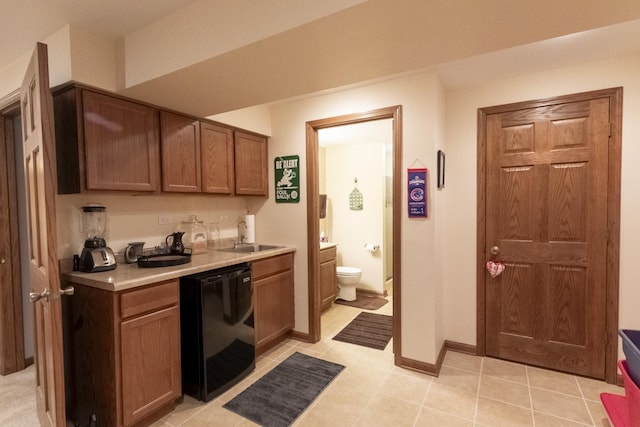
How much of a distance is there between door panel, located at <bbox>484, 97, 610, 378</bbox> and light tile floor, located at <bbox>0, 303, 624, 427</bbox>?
0.84 feet

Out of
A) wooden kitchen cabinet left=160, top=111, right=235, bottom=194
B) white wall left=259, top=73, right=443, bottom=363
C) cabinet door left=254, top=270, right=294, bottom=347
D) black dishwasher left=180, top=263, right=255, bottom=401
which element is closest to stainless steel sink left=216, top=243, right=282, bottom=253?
cabinet door left=254, top=270, right=294, bottom=347

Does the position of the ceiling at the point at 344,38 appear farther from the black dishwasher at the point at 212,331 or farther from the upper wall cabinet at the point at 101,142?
the black dishwasher at the point at 212,331

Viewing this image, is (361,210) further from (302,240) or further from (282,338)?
(282,338)

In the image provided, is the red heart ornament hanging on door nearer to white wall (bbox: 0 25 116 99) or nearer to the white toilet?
the white toilet

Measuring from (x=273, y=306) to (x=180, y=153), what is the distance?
158cm

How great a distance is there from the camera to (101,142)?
1988mm

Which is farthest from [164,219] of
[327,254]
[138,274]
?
[327,254]

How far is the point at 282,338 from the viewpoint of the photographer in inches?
122

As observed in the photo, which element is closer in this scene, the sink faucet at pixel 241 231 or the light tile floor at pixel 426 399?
the light tile floor at pixel 426 399

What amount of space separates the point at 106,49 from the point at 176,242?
144cm

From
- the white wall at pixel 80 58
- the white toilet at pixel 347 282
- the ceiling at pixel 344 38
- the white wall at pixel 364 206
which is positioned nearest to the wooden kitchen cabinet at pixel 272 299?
the white toilet at pixel 347 282

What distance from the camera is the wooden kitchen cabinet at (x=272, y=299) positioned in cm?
271

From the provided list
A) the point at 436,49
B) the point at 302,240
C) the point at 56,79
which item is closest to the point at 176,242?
the point at 302,240

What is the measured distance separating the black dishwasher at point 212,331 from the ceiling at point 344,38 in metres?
1.30
